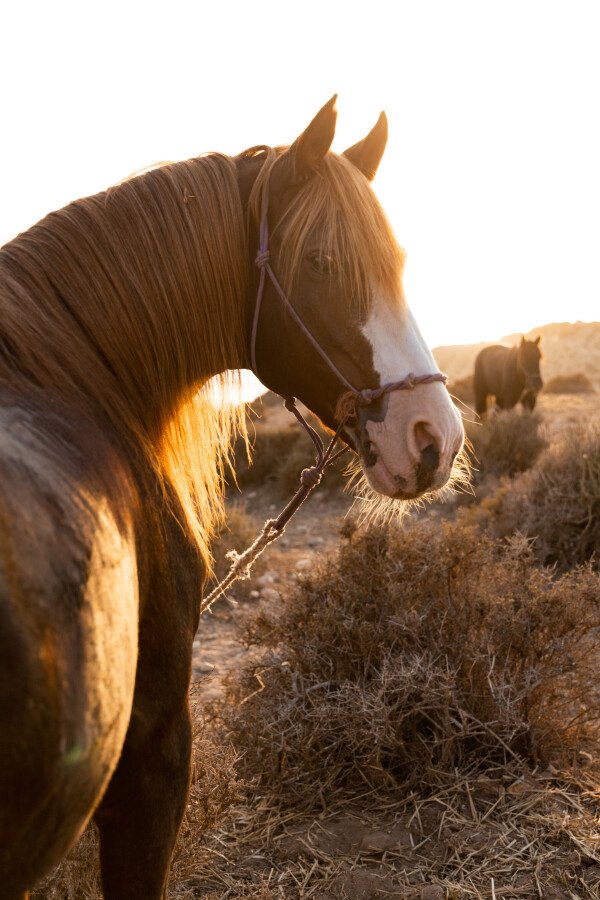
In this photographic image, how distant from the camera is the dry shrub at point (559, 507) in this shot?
5293 millimetres

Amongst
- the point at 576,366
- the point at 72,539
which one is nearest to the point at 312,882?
the point at 72,539

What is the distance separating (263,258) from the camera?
1.76m

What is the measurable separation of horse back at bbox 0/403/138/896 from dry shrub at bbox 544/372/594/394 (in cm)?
2559

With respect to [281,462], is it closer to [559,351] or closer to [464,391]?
[464,391]

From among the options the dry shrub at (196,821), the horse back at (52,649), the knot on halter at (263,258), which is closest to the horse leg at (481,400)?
the dry shrub at (196,821)

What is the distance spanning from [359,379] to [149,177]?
732 millimetres

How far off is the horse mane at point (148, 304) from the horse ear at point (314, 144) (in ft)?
0.58

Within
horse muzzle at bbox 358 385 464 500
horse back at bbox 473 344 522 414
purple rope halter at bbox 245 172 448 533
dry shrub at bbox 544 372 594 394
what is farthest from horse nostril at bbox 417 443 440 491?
dry shrub at bbox 544 372 594 394

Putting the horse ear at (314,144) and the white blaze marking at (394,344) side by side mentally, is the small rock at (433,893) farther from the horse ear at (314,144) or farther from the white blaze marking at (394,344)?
the horse ear at (314,144)

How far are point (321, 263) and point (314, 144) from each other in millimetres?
294

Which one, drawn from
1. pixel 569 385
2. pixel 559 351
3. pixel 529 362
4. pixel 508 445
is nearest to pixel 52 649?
pixel 508 445

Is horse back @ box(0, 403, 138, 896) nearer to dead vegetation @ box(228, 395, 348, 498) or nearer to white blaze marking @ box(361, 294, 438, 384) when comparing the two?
white blaze marking @ box(361, 294, 438, 384)

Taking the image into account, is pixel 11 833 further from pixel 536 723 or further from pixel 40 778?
pixel 536 723

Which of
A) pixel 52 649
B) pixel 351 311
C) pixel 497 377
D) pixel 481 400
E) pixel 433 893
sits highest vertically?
pixel 351 311
